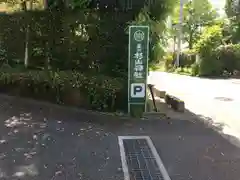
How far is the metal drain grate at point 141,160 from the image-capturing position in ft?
17.8

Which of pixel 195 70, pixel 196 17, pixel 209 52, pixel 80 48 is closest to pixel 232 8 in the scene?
pixel 196 17

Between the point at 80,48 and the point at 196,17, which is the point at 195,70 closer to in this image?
the point at 196,17

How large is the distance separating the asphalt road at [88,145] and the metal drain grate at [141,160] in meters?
0.16

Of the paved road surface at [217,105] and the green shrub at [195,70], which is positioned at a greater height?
the green shrub at [195,70]

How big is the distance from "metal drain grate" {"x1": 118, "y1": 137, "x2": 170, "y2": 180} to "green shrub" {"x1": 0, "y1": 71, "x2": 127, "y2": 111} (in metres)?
2.25

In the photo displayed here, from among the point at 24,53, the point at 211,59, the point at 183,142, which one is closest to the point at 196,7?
the point at 211,59

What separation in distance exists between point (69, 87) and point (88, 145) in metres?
3.03

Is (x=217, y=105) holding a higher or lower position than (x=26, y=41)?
lower

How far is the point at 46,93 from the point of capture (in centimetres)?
982

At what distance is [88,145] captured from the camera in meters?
6.75

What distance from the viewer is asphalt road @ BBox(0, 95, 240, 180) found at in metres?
5.48

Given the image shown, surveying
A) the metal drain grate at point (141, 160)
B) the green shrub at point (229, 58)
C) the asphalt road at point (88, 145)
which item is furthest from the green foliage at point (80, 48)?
the green shrub at point (229, 58)

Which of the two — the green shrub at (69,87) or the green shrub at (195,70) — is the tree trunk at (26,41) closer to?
the green shrub at (69,87)

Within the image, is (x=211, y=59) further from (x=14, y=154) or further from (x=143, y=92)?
(x=14, y=154)
